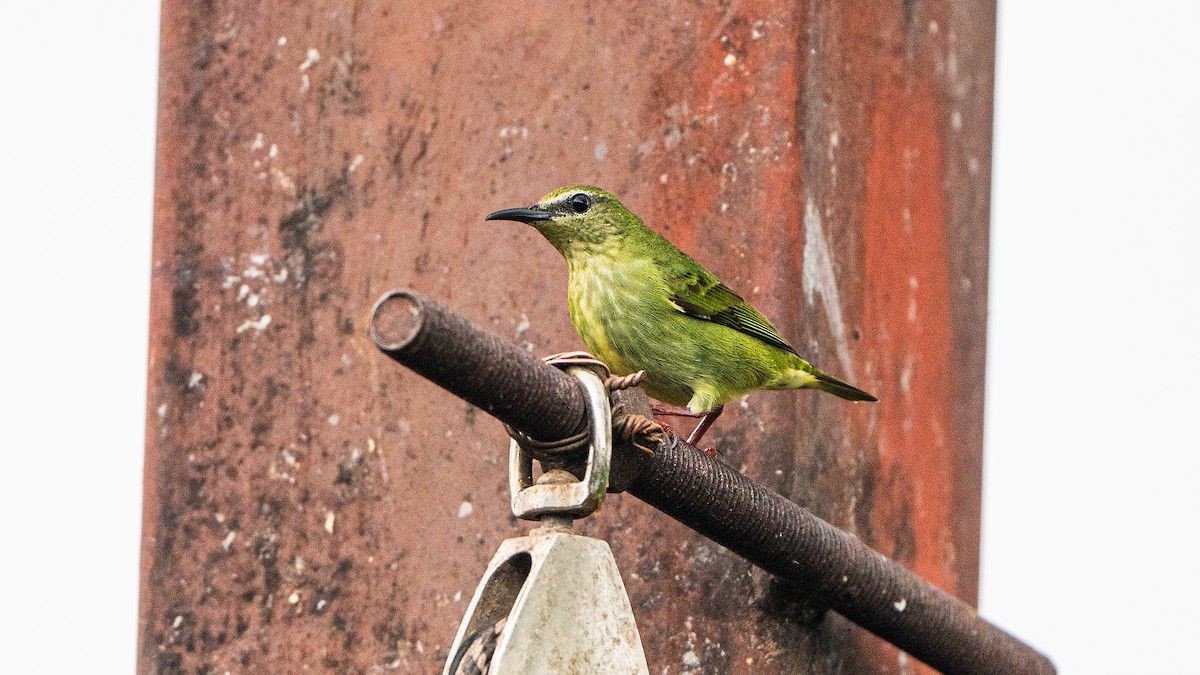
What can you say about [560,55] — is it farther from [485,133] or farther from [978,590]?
[978,590]

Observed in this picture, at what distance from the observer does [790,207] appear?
12.5 feet

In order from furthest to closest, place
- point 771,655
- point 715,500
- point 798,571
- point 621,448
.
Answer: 1. point 771,655
2. point 798,571
3. point 715,500
4. point 621,448

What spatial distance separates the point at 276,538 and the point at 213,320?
0.59 m

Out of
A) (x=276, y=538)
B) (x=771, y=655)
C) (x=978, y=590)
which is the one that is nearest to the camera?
(x=771, y=655)

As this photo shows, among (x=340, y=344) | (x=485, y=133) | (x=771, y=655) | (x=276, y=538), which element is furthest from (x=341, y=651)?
(x=485, y=133)

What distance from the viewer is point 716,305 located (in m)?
4.04

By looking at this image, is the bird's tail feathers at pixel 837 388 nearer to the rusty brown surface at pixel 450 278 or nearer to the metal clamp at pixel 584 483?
the rusty brown surface at pixel 450 278

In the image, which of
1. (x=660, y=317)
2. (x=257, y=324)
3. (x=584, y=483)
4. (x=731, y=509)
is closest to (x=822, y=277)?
(x=660, y=317)

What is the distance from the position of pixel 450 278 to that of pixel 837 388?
3.23ft

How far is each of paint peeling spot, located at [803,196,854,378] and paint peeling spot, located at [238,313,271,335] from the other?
1.34m

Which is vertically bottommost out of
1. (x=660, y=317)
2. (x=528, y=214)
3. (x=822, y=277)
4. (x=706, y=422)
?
(x=706, y=422)

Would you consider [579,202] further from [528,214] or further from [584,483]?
[584,483]

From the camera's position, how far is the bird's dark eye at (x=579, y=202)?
12.6ft

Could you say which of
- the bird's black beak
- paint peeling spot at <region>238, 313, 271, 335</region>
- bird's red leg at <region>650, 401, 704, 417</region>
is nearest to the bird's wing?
bird's red leg at <region>650, 401, 704, 417</region>
